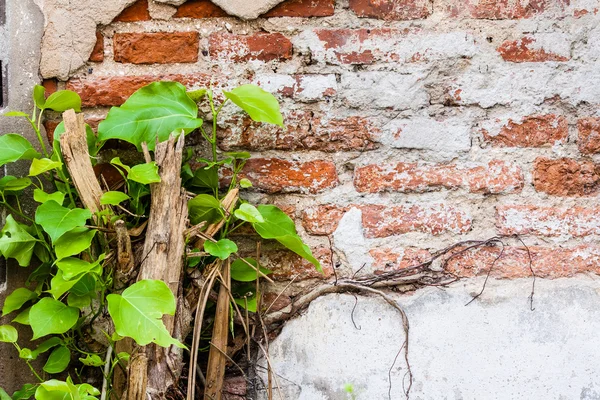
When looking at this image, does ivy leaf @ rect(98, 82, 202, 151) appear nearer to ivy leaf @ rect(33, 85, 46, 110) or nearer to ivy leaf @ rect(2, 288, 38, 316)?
ivy leaf @ rect(33, 85, 46, 110)

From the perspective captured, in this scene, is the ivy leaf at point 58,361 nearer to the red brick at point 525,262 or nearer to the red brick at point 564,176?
the red brick at point 525,262

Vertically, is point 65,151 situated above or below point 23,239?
above

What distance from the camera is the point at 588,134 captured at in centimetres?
146

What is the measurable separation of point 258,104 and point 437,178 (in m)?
0.47

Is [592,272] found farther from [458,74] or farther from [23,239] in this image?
[23,239]

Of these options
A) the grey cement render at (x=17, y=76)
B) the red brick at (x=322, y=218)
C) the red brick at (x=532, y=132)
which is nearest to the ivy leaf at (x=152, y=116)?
the grey cement render at (x=17, y=76)

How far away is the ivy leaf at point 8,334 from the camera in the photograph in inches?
50.1

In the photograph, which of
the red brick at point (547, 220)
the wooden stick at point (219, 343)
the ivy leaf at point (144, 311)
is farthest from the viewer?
the red brick at point (547, 220)

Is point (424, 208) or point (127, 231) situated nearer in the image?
point (127, 231)

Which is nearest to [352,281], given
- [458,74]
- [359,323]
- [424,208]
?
[359,323]

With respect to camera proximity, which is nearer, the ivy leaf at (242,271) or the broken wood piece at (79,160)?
the broken wood piece at (79,160)

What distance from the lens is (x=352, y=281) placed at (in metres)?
1.45

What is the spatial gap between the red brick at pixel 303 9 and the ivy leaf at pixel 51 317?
0.78 metres

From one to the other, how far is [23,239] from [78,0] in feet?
1.77
